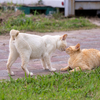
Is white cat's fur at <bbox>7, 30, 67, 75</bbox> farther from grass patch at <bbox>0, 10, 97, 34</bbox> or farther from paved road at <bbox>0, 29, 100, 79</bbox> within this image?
grass patch at <bbox>0, 10, 97, 34</bbox>

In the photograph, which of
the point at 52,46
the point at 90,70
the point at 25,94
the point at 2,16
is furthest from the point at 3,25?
the point at 25,94

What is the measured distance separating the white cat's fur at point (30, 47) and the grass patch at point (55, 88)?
0.51 metres

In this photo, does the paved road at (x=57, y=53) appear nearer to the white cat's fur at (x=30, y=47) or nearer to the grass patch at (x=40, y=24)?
the white cat's fur at (x=30, y=47)

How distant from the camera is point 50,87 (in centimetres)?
339

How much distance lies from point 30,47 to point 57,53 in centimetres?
217

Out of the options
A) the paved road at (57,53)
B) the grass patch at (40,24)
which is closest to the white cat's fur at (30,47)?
the paved road at (57,53)

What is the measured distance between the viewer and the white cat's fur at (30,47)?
12.8ft

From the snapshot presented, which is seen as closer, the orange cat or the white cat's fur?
the white cat's fur

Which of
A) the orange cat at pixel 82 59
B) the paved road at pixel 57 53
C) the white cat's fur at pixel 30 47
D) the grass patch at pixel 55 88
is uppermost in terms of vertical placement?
the white cat's fur at pixel 30 47

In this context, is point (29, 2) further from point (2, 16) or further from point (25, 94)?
point (25, 94)

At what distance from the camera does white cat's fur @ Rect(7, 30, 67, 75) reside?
12.8ft

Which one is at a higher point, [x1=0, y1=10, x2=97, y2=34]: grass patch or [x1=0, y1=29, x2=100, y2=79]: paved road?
[x1=0, y1=10, x2=97, y2=34]: grass patch

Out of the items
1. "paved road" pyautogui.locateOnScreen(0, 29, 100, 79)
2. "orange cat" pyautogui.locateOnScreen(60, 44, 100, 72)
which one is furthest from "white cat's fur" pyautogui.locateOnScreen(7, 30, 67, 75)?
"orange cat" pyautogui.locateOnScreen(60, 44, 100, 72)

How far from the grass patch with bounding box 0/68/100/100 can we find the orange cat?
1.10ft
